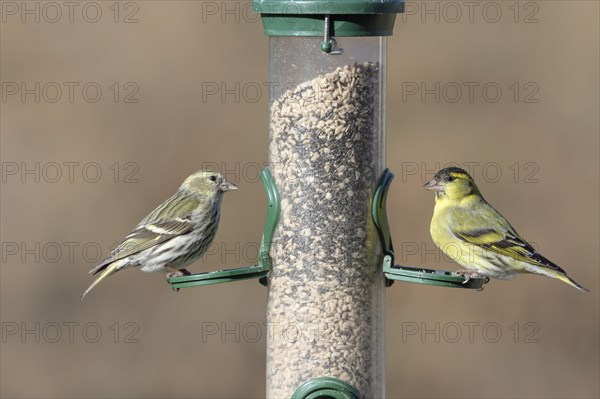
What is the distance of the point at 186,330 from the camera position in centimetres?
1457

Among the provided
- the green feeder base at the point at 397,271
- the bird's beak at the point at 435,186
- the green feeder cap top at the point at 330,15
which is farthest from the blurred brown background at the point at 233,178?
the green feeder cap top at the point at 330,15

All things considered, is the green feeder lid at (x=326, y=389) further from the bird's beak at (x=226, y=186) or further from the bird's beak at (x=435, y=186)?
the bird's beak at (x=435, y=186)

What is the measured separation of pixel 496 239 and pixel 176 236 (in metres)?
2.11

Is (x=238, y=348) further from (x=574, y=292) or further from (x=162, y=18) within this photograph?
(x=162, y=18)

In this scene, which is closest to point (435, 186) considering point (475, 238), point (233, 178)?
point (475, 238)

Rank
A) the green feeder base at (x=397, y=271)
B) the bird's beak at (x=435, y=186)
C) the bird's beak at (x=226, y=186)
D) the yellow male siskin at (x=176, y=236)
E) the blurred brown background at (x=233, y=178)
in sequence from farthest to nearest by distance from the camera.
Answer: the blurred brown background at (x=233, y=178) < the bird's beak at (x=435, y=186) < the bird's beak at (x=226, y=186) < the yellow male siskin at (x=176, y=236) < the green feeder base at (x=397, y=271)

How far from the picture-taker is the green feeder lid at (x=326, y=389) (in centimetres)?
779

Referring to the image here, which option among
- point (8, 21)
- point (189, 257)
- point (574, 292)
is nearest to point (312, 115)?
point (189, 257)

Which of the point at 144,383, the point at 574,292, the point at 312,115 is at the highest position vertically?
the point at 312,115

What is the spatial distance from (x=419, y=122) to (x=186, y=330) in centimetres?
384

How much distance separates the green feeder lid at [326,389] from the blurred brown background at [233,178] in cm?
624

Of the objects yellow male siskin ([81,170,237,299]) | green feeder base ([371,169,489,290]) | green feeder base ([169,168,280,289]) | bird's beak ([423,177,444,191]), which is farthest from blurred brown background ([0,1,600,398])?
green feeder base ([371,169,489,290])

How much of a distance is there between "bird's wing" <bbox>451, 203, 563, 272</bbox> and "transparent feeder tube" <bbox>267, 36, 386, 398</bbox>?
1080mm

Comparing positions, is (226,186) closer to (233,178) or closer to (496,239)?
(496,239)
